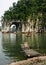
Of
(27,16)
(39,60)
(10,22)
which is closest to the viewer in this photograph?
(39,60)

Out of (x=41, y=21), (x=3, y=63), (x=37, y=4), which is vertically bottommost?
(x=3, y=63)

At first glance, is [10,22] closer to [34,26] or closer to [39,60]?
[34,26]

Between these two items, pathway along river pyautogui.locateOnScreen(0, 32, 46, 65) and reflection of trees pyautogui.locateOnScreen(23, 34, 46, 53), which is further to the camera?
reflection of trees pyautogui.locateOnScreen(23, 34, 46, 53)

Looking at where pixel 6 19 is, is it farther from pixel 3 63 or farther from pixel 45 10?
pixel 3 63

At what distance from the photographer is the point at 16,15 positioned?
113000mm

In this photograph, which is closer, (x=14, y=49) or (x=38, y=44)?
(x=14, y=49)

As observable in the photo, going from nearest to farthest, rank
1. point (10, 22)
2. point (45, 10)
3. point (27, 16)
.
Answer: point (45, 10), point (27, 16), point (10, 22)

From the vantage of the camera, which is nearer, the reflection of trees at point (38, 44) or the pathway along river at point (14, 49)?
the pathway along river at point (14, 49)

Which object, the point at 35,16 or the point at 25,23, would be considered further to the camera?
the point at 25,23

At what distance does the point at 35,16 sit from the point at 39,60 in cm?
8236

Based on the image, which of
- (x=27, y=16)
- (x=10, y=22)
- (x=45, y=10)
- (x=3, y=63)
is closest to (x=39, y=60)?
(x=3, y=63)

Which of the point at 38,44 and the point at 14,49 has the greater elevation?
the point at 38,44

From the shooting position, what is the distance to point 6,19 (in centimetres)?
12081

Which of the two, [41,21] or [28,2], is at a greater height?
[28,2]
